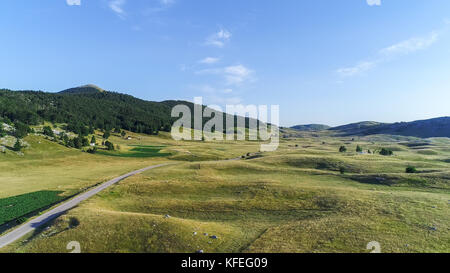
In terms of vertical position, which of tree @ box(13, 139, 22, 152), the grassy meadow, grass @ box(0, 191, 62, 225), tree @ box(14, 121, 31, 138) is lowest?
grass @ box(0, 191, 62, 225)

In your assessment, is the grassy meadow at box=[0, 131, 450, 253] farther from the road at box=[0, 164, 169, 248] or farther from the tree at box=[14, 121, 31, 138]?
the tree at box=[14, 121, 31, 138]

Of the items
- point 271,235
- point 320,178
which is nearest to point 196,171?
point 320,178

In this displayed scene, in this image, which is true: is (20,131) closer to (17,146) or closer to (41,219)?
(17,146)

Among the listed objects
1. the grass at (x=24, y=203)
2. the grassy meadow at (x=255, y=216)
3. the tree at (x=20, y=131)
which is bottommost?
the grass at (x=24, y=203)

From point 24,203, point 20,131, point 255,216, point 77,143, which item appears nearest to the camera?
point 255,216

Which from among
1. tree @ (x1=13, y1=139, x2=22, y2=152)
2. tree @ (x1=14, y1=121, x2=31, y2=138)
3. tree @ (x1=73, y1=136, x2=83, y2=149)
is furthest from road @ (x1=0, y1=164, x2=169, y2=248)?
tree @ (x1=73, y1=136, x2=83, y2=149)

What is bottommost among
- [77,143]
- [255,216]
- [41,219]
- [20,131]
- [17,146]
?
[41,219]

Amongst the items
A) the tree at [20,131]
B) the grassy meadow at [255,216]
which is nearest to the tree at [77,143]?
the tree at [20,131]

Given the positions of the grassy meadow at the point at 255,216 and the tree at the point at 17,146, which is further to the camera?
the tree at the point at 17,146

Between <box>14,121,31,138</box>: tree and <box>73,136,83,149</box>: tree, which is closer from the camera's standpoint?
<box>14,121,31,138</box>: tree

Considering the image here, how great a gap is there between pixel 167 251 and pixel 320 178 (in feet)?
154

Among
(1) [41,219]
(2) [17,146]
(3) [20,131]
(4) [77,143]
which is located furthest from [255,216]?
(4) [77,143]

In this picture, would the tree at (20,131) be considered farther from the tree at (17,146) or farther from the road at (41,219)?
the road at (41,219)
